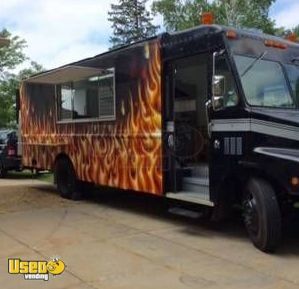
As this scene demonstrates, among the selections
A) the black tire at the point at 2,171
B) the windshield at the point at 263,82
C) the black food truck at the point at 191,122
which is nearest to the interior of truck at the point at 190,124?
the black food truck at the point at 191,122

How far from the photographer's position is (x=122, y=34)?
54406 millimetres

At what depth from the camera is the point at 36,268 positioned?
22.5 feet

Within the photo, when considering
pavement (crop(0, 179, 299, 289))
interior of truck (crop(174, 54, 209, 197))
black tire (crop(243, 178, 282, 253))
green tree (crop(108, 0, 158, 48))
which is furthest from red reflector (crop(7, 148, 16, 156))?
green tree (crop(108, 0, 158, 48))

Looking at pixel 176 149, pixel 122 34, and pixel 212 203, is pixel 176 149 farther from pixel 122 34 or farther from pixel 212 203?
pixel 122 34

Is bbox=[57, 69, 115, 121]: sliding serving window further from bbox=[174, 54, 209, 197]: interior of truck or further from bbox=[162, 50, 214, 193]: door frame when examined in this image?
bbox=[162, 50, 214, 193]: door frame

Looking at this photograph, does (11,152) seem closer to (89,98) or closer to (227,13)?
(89,98)

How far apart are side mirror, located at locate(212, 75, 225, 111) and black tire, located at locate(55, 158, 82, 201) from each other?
4957 mm

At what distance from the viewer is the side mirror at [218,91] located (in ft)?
25.6

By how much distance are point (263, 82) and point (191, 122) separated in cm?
234

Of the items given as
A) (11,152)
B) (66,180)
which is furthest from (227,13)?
(66,180)

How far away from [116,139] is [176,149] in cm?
151

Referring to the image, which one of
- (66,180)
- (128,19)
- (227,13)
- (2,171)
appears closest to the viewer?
(66,180)

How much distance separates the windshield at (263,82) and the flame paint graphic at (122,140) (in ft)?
5.53

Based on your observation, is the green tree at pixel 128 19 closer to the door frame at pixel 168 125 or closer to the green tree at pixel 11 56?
the green tree at pixel 11 56
